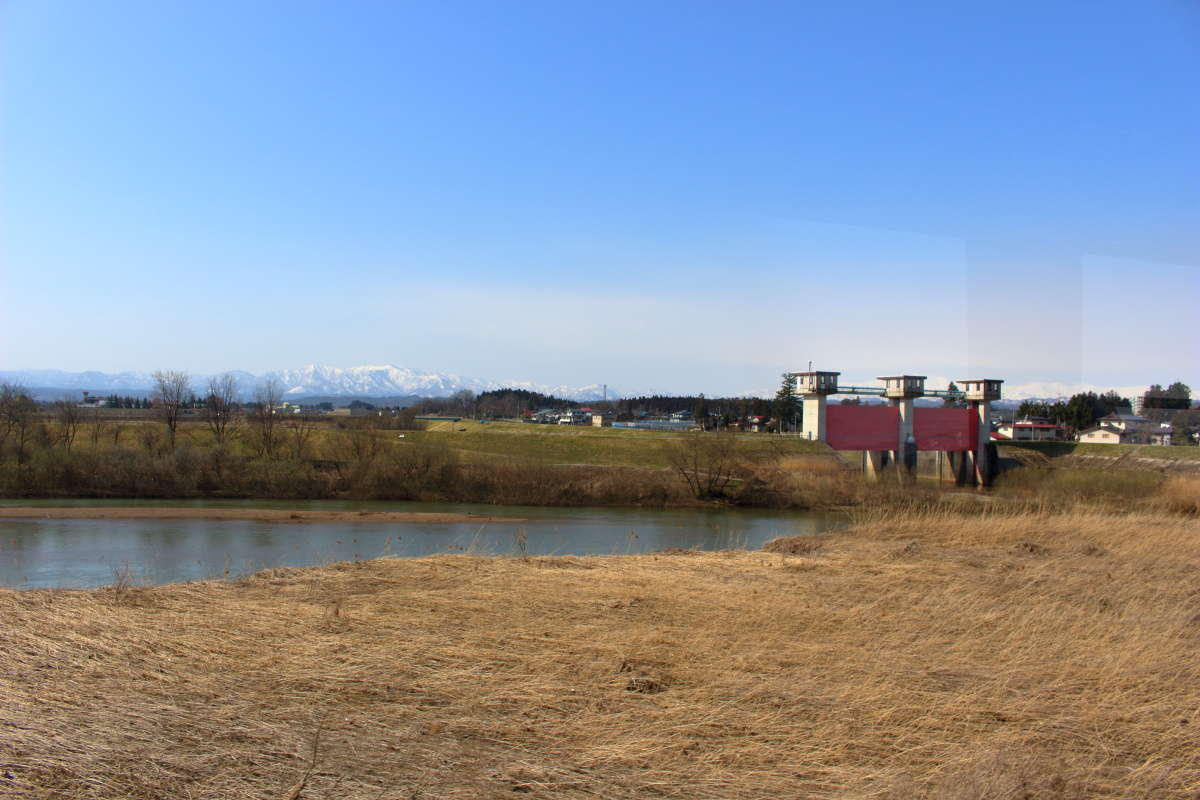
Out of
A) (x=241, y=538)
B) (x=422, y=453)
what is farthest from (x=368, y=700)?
(x=422, y=453)

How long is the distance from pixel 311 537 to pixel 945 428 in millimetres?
43005

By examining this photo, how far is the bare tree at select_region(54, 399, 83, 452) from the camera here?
46.1m

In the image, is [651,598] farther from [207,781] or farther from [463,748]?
[207,781]

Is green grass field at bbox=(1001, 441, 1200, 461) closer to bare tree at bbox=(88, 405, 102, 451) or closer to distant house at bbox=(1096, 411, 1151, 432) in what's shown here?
distant house at bbox=(1096, 411, 1151, 432)

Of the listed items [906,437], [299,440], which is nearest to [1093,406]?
[906,437]

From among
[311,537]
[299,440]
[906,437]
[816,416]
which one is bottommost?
[311,537]

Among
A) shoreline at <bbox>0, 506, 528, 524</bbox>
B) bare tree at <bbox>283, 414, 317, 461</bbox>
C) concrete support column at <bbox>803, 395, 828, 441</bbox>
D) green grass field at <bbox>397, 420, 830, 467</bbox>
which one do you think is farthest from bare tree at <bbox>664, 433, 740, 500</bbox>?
bare tree at <bbox>283, 414, 317, 461</bbox>

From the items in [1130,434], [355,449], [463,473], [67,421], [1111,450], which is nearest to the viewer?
[463,473]

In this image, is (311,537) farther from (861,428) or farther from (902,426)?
(902,426)

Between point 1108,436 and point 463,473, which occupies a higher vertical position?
point 1108,436

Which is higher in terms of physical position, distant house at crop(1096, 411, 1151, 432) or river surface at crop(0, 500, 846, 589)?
distant house at crop(1096, 411, 1151, 432)

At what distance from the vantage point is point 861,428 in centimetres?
5197

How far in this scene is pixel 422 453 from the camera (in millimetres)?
45188

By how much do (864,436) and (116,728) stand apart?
167 ft
